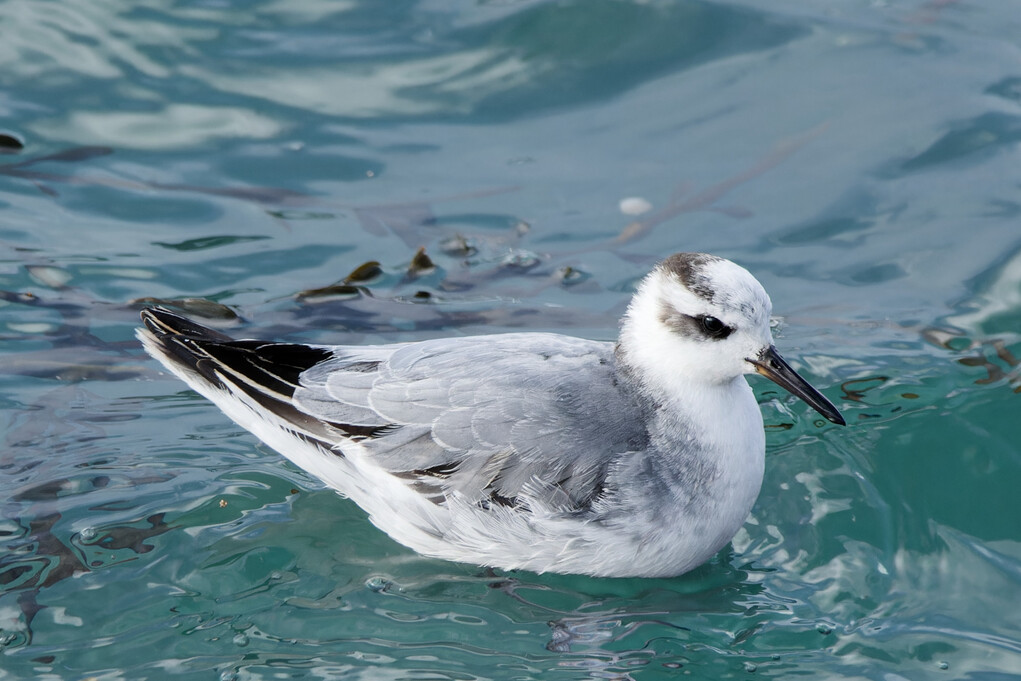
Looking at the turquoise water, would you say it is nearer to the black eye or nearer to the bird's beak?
the bird's beak

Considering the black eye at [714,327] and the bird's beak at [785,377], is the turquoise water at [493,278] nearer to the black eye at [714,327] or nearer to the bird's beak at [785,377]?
the bird's beak at [785,377]

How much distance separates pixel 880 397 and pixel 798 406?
1.48 ft

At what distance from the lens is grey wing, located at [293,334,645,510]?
4996 millimetres

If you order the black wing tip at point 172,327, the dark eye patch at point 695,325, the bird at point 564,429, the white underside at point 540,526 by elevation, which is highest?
the dark eye patch at point 695,325

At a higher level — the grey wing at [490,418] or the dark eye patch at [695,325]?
the dark eye patch at [695,325]

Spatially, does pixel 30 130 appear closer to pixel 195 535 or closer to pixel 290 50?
pixel 290 50

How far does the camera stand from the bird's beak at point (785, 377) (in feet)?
16.5

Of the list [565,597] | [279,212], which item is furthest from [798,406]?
[279,212]

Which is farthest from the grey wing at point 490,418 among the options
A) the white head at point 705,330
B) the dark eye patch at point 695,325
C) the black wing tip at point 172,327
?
the black wing tip at point 172,327

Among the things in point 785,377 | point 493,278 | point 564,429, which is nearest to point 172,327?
point 564,429

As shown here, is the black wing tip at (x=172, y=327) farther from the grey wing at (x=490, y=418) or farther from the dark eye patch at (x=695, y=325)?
the dark eye patch at (x=695, y=325)

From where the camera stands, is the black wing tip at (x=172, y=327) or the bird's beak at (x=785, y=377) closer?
the bird's beak at (x=785, y=377)

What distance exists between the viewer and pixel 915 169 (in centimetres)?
809

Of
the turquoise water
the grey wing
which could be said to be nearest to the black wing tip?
the grey wing
